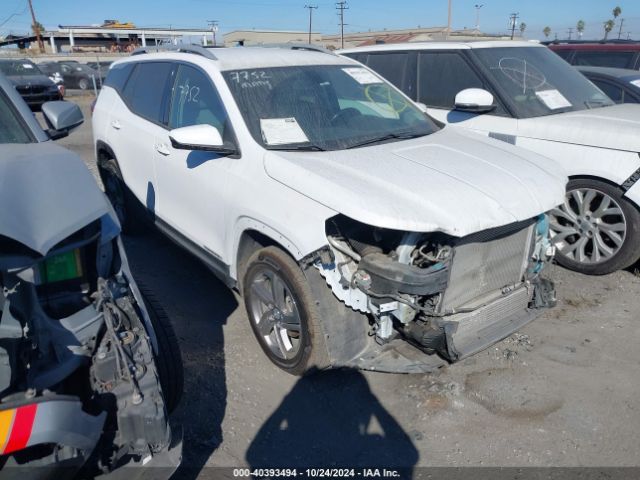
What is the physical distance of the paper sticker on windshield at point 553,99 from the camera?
494cm

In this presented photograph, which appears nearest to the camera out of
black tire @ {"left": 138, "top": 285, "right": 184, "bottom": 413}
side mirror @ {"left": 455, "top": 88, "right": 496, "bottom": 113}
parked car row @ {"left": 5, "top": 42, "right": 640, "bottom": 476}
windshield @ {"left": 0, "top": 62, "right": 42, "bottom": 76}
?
parked car row @ {"left": 5, "top": 42, "right": 640, "bottom": 476}

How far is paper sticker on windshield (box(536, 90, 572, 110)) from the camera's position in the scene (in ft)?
16.2

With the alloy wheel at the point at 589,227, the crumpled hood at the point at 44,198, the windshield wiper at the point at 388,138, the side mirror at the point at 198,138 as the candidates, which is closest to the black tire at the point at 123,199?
the side mirror at the point at 198,138

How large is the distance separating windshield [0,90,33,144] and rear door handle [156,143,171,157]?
3.14ft

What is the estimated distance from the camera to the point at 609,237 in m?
4.40

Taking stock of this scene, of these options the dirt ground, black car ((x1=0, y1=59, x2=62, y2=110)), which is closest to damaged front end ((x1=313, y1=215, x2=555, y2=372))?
the dirt ground

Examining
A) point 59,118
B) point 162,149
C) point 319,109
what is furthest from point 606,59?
point 59,118

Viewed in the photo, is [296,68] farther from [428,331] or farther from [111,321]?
[111,321]

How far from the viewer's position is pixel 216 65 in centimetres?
361

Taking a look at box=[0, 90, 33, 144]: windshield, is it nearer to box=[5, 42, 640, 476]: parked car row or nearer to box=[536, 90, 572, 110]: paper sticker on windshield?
box=[5, 42, 640, 476]: parked car row

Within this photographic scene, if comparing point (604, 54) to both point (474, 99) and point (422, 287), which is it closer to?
point (474, 99)

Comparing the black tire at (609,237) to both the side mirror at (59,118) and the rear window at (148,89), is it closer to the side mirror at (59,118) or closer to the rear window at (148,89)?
the rear window at (148,89)

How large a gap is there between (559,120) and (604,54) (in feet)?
16.2

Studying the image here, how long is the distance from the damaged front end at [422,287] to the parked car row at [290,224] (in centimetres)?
1
